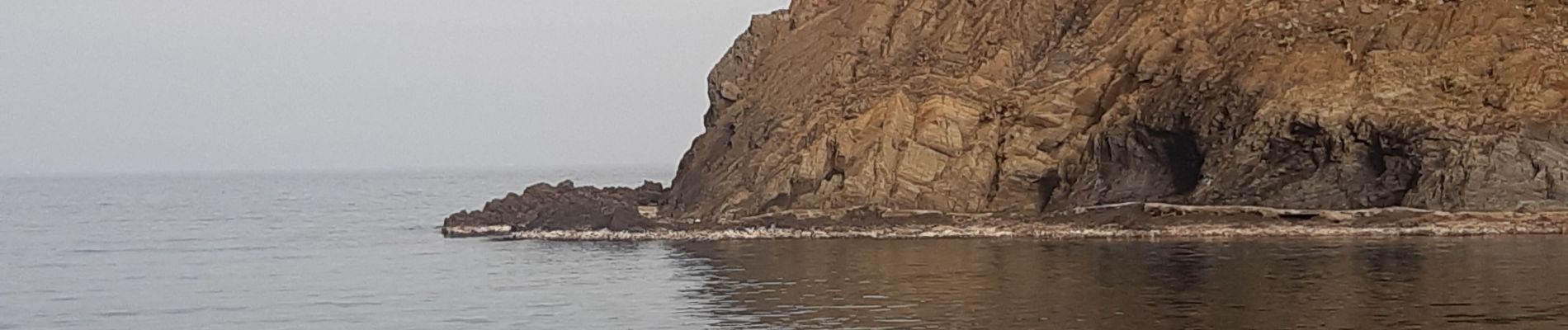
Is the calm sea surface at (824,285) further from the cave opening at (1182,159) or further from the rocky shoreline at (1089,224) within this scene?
the cave opening at (1182,159)

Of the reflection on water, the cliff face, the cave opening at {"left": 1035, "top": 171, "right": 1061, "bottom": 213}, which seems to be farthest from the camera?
the cave opening at {"left": 1035, "top": 171, "right": 1061, "bottom": 213}

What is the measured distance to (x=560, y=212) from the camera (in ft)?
231

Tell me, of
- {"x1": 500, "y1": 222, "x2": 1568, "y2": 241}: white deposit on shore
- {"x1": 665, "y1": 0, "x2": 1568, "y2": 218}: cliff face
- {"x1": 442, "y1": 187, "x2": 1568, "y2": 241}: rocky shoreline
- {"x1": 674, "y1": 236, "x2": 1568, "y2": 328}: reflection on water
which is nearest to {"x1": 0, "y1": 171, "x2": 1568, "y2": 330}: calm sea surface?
{"x1": 674, "y1": 236, "x2": 1568, "y2": 328}: reflection on water

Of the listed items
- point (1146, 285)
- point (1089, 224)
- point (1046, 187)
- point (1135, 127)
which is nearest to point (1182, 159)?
point (1135, 127)

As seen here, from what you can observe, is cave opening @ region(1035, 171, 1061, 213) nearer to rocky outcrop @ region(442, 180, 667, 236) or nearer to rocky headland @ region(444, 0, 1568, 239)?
rocky headland @ region(444, 0, 1568, 239)

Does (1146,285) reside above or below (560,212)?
below

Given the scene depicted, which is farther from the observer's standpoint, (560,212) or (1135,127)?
(560,212)

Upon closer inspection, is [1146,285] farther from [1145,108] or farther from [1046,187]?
[1046,187]

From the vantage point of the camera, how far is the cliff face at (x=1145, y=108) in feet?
182

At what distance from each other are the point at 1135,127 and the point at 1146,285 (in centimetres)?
2185

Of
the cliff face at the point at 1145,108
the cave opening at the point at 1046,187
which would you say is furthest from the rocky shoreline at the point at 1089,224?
the cave opening at the point at 1046,187

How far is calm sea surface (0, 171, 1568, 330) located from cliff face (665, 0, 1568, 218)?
17.5ft

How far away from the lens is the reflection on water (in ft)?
112

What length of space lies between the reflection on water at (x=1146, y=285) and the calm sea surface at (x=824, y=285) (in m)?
0.09
